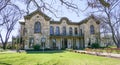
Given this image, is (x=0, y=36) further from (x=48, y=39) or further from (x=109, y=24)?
(x=109, y=24)

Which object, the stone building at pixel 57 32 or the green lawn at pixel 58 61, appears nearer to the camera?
the green lawn at pixel 58 61

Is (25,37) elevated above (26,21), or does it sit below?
below

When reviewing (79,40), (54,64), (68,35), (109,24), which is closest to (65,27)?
(68,35)

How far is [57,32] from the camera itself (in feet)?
159

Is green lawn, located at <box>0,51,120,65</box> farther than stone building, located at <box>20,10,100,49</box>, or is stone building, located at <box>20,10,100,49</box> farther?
stone building, located at <box>20,10,100,49</box>

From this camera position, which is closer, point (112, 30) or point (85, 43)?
point (112, 30)

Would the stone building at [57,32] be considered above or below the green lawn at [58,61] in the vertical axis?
above

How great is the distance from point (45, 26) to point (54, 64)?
32410 mm

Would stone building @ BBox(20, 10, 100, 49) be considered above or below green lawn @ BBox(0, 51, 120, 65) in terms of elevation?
above

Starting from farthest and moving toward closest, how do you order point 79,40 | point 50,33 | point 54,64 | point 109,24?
point 79,40, point 50,33, point 109,24, point 54,64

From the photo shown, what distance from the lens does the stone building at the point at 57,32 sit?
4431cm

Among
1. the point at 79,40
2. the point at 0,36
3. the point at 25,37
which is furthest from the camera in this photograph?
the point at 0,36

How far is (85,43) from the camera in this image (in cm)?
4916

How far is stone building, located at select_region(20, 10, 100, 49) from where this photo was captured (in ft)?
145
